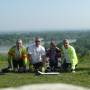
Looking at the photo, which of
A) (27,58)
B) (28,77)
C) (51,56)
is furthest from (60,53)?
(28,77)

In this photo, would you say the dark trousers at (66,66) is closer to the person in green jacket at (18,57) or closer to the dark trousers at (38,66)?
the dark trousers at (38,66)

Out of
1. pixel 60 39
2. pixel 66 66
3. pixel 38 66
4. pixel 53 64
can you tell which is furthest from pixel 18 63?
pixel 60 39

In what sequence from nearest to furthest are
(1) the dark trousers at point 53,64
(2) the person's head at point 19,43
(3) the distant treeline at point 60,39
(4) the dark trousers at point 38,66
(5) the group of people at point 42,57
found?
(2) the person's head at point 19,43, (4) the dark trousers at point 38,66, (5) the group of people at point 42,57, (1) the dark trousers at point 53,64, (3) the distant treeline at point 60,39

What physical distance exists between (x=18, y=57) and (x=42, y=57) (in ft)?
3.09

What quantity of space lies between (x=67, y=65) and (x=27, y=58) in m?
1.60

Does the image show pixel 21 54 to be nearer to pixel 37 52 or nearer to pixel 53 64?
pixel 37 52

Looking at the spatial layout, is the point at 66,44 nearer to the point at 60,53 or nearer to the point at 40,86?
the point at 60,53

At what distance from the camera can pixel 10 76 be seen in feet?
43.5

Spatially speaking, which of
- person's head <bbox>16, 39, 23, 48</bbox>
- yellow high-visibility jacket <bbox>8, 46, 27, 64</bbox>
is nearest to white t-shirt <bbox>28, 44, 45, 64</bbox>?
yellow high-visibility jacket <bbox>8, 46, 27, 64</bbox>

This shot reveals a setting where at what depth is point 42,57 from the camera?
14.7m

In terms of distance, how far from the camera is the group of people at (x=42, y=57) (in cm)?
1469

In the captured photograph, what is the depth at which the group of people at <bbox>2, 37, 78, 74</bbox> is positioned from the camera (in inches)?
578

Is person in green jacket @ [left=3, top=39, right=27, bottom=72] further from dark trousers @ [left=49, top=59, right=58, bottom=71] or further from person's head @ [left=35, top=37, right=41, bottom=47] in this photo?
dark trousers @ [left=49, top=59, right=58, bottom=71]

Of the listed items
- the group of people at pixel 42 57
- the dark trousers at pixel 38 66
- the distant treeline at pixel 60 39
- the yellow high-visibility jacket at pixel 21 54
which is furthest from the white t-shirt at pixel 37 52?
the distant treeline at pixel 60 39
